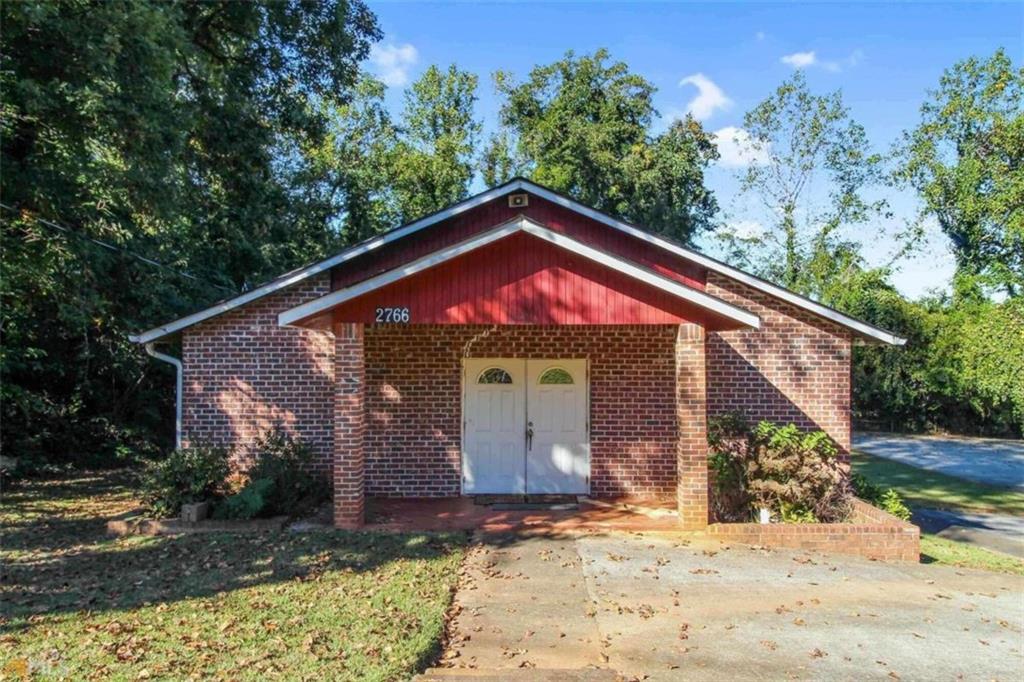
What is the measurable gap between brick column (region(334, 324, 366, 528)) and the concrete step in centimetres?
466

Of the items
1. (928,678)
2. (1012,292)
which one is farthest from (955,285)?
(928,678)

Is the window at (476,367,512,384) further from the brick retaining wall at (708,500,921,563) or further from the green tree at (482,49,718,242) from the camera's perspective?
the green tree at (482,49,718,242)

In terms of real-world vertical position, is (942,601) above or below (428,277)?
below

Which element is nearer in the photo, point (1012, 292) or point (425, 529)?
point (425, 529)

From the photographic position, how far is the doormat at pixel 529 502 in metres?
11.5

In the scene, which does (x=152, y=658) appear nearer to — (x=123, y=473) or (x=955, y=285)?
(x=123, y=473)

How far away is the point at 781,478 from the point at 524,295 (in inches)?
172

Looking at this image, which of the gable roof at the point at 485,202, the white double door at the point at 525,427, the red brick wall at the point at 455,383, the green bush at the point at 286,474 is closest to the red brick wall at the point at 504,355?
the red brick wall at the point at 455,383

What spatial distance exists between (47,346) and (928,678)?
18.2 metres

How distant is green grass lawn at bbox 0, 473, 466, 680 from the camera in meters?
5.39

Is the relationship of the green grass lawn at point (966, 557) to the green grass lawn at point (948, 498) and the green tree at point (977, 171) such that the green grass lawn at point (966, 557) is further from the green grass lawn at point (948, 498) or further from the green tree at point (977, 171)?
the green tree at point (977, 171)

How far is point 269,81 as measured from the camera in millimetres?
13773

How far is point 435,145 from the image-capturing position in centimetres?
3325

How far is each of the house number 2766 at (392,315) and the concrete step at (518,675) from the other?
5166 millimetres
